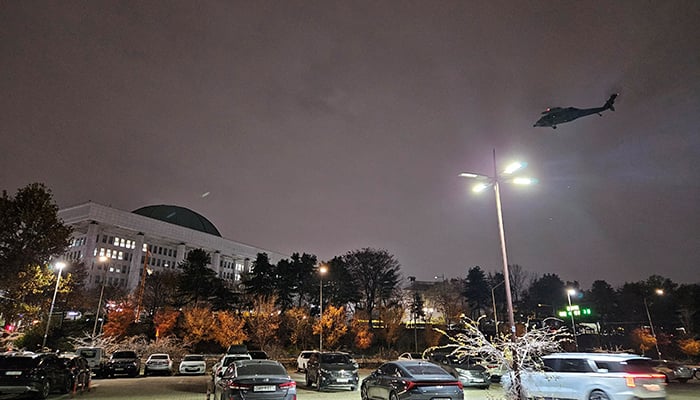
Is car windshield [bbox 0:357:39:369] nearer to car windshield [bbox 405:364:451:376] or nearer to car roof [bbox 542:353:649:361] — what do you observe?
car windshield [bbox 405:364:451:376]

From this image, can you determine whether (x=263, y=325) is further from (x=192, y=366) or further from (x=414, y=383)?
(x=414, y=383)

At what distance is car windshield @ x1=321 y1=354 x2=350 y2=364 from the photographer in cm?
1966

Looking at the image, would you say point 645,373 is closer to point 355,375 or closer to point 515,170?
point 515,170

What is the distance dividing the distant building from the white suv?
78.0 m

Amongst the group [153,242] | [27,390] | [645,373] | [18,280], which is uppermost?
[153,242]

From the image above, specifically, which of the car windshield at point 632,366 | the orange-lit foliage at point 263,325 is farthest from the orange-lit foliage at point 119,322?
the car windshield at point 632,366

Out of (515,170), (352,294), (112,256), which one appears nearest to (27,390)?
(515,170)

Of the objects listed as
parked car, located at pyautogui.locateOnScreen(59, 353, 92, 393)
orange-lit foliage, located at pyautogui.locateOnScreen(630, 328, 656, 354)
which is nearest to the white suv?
parked car, located at pyautogui.locateOnScreen(59, 353, 92, 393)

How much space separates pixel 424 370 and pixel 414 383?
103 cm

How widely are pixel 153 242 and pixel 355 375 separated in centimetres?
10912

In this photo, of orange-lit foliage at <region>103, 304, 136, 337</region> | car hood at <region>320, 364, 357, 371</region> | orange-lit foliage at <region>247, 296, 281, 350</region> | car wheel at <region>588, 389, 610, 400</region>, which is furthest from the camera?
orange-lit foliage at <region>103, 304, 136, 337</region>

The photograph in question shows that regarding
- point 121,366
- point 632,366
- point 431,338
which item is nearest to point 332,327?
point 431,338

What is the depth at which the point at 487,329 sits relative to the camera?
69.5m

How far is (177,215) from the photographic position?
132 m
